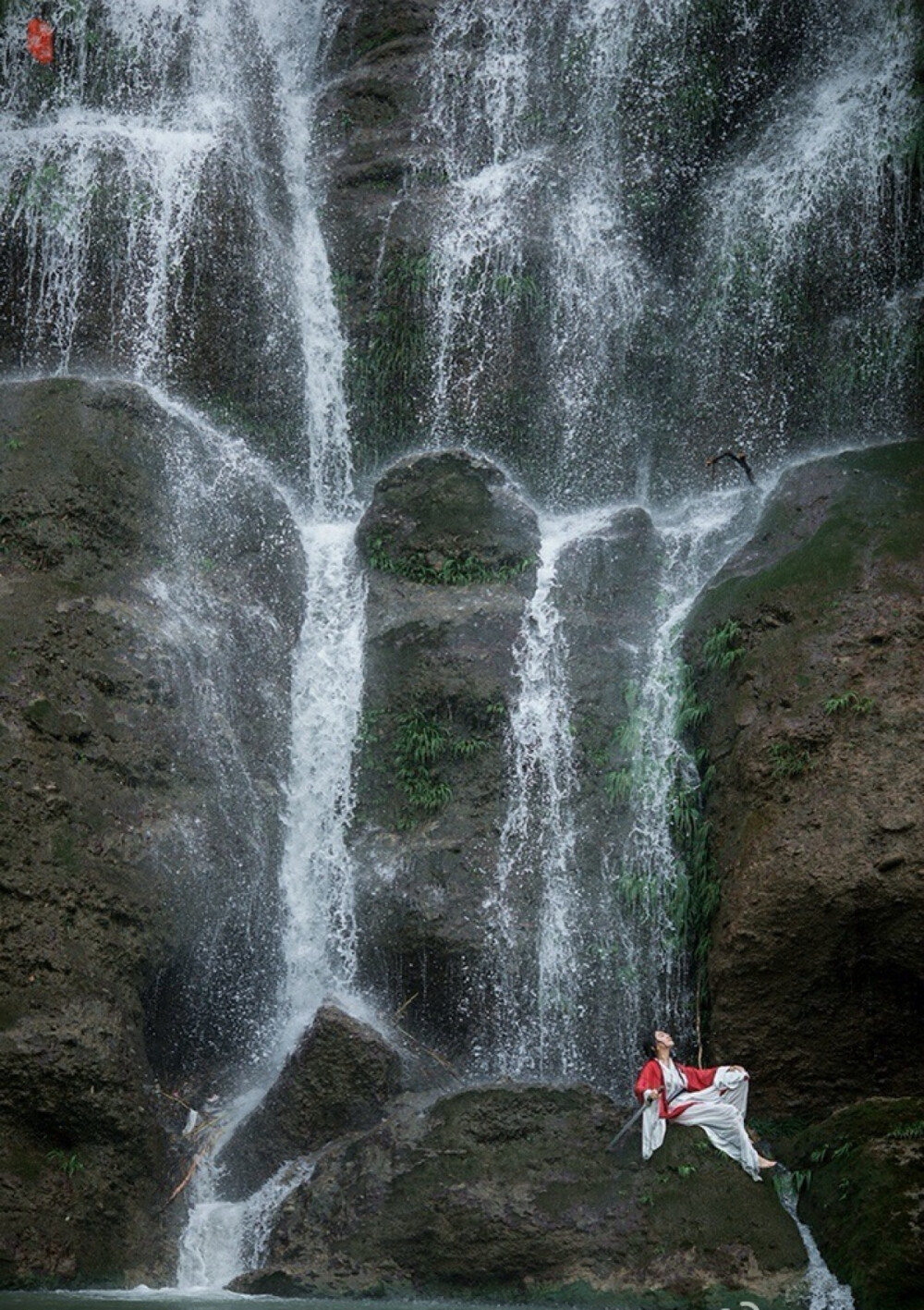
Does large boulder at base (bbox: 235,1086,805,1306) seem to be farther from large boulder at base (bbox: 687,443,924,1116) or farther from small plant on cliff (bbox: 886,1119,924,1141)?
large boulder at base (bbox: 687,443,924,1116)

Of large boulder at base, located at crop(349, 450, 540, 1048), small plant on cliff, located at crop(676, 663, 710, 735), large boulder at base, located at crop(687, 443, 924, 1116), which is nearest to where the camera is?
large boulder at base, located at crop(687, 443, 924, 1116)

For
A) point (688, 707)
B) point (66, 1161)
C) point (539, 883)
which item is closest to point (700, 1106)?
point (539, 883)

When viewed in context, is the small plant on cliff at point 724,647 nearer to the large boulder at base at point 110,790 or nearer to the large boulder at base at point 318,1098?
the large boulder at base at point 110,790

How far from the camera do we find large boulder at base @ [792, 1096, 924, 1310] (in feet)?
28.7

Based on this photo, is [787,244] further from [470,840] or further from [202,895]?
[202,895]

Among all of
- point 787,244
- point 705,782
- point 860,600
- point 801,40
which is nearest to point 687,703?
point 705,782

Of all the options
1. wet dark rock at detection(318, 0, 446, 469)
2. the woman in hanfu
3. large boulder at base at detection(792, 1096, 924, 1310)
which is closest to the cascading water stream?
the woman in hanfu

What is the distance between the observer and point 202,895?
12.4 m

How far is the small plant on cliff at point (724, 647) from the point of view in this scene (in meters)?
12.9

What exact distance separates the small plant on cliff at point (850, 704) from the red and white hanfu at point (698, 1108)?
10.6 feet

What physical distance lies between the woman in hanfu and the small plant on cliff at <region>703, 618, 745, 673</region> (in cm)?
401

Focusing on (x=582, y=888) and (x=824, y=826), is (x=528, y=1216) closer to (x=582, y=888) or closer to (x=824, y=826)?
(x=582, y=888)

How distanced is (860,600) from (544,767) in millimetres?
3325

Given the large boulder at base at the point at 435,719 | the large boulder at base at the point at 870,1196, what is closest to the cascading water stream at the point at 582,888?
the large boulder at base at the point at 435,719
